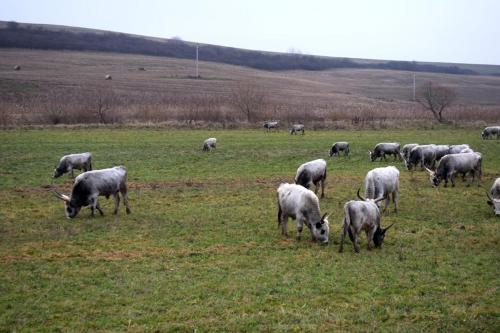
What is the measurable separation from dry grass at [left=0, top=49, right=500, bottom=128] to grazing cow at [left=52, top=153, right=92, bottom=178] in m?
25.2

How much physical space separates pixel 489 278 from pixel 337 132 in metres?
37.5

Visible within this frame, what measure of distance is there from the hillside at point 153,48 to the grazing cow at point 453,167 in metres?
101

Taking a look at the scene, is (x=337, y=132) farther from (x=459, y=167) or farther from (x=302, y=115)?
(x=459, y=167)

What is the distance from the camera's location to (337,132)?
157ft

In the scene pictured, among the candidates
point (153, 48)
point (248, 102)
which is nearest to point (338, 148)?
point (248, 102)

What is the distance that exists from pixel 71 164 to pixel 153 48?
11042 cm

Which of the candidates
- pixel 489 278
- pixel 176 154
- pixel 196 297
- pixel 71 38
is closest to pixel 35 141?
pixel 176 154

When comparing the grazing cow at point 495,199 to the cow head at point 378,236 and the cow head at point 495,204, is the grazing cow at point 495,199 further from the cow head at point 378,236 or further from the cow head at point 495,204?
the cow head at point 378,236

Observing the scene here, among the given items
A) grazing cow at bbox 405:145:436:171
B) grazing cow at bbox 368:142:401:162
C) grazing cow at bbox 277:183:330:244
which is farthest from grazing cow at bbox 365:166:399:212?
grazing cow at bbox 368:142:401:162

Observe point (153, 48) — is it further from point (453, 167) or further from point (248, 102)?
point (453, 167)

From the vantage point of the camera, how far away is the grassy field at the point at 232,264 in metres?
9.02

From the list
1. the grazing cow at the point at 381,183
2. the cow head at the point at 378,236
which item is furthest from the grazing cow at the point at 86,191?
the cow head at the point at 378,236

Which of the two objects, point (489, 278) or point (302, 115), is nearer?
point (489, 278)

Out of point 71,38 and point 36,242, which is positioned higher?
point 71,38
